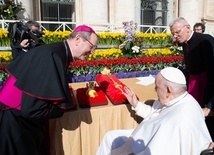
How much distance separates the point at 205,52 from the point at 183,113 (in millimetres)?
1371

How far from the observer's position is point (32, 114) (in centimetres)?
178

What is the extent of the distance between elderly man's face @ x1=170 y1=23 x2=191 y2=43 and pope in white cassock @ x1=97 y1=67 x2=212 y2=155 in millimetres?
938

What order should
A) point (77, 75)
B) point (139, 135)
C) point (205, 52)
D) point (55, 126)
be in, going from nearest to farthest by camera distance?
point (139, 135), point (55, 126), point (205, 52), point (77, 75)

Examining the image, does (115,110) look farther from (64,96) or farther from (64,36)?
(64,36)

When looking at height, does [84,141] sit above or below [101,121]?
below

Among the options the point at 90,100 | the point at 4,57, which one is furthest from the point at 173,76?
the point at 4,57

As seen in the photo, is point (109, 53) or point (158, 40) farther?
point (158, 40)

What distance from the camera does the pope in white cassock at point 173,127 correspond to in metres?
1.93

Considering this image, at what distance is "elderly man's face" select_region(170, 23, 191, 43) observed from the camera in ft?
9.31

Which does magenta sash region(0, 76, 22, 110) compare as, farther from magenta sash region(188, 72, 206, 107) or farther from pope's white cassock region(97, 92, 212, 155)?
magenta sash region(188, 72, 206, 107)

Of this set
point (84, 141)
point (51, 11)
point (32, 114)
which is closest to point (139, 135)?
point (84, 141)

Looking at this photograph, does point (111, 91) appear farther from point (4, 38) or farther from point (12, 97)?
point (4, 38)

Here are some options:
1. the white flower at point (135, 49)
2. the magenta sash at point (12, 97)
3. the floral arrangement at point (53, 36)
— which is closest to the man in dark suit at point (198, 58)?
the magenta sash at point (12, 97)

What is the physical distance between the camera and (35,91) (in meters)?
1.76
